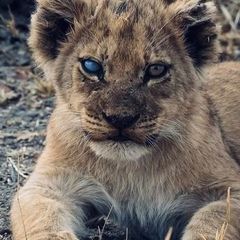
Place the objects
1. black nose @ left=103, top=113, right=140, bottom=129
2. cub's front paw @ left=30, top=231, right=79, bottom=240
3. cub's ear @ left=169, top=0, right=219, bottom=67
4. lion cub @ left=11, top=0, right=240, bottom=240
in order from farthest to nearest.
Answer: cub's ear @ left=169, top=0, right=219, bottom=67, lion cub @ left=11, top=0, right=240, bottom=240, cub's front paw @ left=30, top=231, right=79, bottom=240, black nose @ left=103, top=113, right=140, bottom=129

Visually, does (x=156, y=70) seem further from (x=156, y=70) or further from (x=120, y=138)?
(x=120, y=138)

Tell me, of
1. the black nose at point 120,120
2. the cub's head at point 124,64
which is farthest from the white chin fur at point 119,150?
the black nose at point 120,120

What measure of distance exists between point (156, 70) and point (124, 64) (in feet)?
0.59

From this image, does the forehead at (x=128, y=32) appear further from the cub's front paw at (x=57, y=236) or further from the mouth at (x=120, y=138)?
the cub's front paw at (x=57, y=236)

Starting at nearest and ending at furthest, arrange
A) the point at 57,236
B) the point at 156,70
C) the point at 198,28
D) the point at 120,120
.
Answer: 1. the point at 120,120
2. the point at 57,236
3. the point at 156,70
4. the point at 198,28

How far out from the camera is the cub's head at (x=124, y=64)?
3.88 metres

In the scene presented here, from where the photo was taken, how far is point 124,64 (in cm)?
395

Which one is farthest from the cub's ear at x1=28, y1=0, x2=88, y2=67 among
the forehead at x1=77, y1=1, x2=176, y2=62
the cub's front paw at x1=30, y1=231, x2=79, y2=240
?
the cub's front paw at x1=30, y1=231, x2=79, y2=240

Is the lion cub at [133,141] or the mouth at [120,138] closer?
the mouth at [120,138]

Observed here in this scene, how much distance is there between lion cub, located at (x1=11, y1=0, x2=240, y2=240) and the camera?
397 centimetres

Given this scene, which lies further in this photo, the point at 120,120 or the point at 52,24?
the point at 52,24

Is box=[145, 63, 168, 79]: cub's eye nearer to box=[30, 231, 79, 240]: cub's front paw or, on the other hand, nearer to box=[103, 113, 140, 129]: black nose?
box=[103, 113, 140, 129]: black nose

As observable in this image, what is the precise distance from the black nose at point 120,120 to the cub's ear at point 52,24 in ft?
2.41

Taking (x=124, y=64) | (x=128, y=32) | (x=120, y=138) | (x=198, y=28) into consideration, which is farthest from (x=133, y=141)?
(x=198, y=28)
